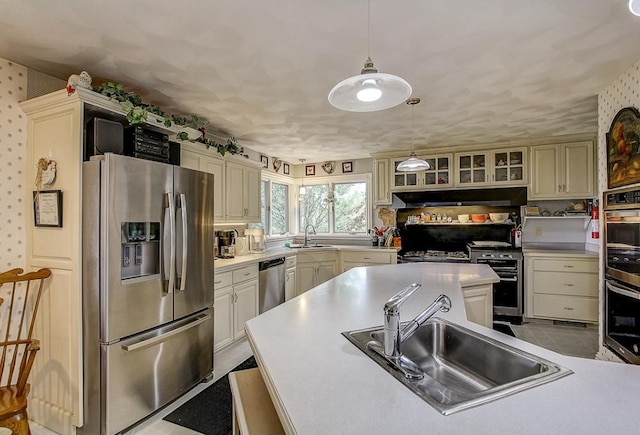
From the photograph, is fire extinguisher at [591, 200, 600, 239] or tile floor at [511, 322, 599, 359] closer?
tile floor at [511, 322, 599, 359]

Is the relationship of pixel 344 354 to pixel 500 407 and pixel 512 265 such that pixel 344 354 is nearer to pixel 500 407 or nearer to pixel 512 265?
pixel 500 407

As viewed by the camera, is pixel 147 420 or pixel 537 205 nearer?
pixel 147 420

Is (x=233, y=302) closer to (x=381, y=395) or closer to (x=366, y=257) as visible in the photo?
(x=366, y=257)

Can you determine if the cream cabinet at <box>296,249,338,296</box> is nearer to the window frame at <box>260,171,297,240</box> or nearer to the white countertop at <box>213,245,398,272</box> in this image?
the white countertop at <box>213,245,398,272</box>

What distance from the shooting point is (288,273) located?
14.3 ft

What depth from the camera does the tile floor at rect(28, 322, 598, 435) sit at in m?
2.05

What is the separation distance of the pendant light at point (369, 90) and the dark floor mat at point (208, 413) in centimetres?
201

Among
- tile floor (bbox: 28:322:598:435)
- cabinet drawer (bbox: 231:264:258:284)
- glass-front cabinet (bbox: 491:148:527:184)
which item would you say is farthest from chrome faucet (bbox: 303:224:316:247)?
glass-front cabinet (bbox: 491:148:527:184)

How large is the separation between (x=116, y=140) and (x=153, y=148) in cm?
26

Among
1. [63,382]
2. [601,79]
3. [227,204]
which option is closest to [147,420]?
[63,382]

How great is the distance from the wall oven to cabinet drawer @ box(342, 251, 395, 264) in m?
2.48

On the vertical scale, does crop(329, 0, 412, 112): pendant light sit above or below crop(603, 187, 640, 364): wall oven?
above

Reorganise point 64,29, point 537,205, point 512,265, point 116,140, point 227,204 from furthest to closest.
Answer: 1. point 537,205
2. point 512,265
3. point 227,204
4. point 116,140
5. point 64,29

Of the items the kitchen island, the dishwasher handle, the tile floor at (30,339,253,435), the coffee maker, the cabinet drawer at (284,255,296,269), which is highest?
the coffee maker
